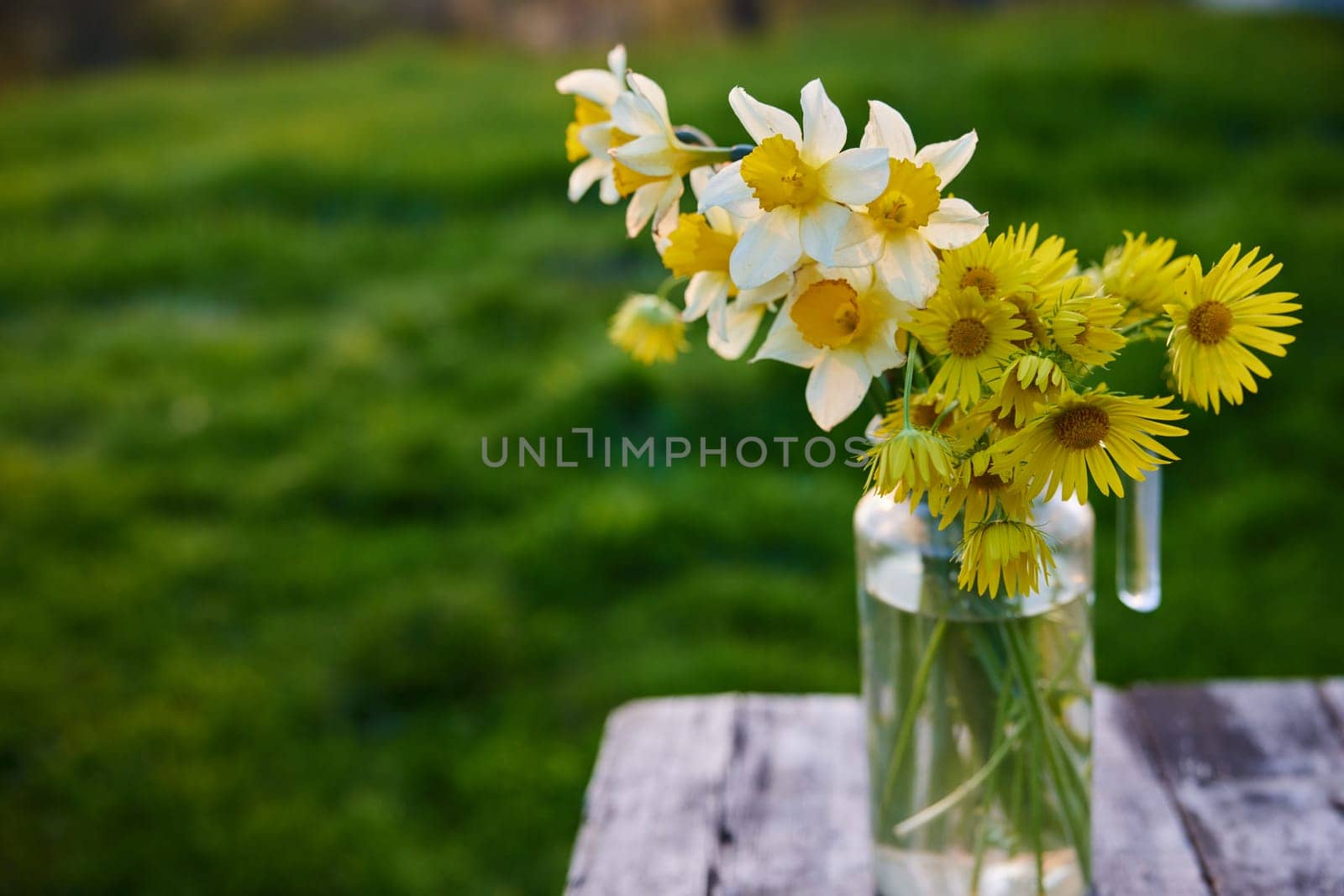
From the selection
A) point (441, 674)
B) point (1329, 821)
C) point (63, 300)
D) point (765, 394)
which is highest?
point (63, 300)

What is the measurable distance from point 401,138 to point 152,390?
1439mm

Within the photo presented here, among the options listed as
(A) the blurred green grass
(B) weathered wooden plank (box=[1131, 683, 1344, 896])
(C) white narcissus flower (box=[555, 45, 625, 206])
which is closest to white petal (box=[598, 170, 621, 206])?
(C) white narcissus flower (box=[555, 45, 625, 206])

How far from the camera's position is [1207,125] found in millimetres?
3537

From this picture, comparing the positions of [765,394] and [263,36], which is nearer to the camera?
[765,394]

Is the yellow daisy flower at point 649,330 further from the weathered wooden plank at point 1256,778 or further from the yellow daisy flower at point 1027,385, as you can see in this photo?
the weathered wooden plank at point 1256,778

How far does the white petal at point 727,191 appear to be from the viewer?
64 cm

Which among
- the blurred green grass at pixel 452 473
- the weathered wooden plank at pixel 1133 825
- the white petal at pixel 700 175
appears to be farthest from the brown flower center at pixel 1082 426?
the blurred green grass at pixel 452 473

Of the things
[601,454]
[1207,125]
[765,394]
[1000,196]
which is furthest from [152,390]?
[1207,125]

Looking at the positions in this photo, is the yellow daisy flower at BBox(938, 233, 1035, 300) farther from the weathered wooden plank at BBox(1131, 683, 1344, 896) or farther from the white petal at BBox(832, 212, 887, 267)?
the weathered wooden plank at BBox(1131, 683, 1344, 896)

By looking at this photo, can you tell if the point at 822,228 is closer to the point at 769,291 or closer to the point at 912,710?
the point at 769,291

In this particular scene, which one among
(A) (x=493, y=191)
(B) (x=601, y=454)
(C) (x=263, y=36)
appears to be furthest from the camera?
(C) (x=263, y=36)

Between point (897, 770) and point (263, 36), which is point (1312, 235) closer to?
point (897, 770)

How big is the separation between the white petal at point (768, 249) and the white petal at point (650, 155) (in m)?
0.08

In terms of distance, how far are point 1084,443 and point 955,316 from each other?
0.09 metres
